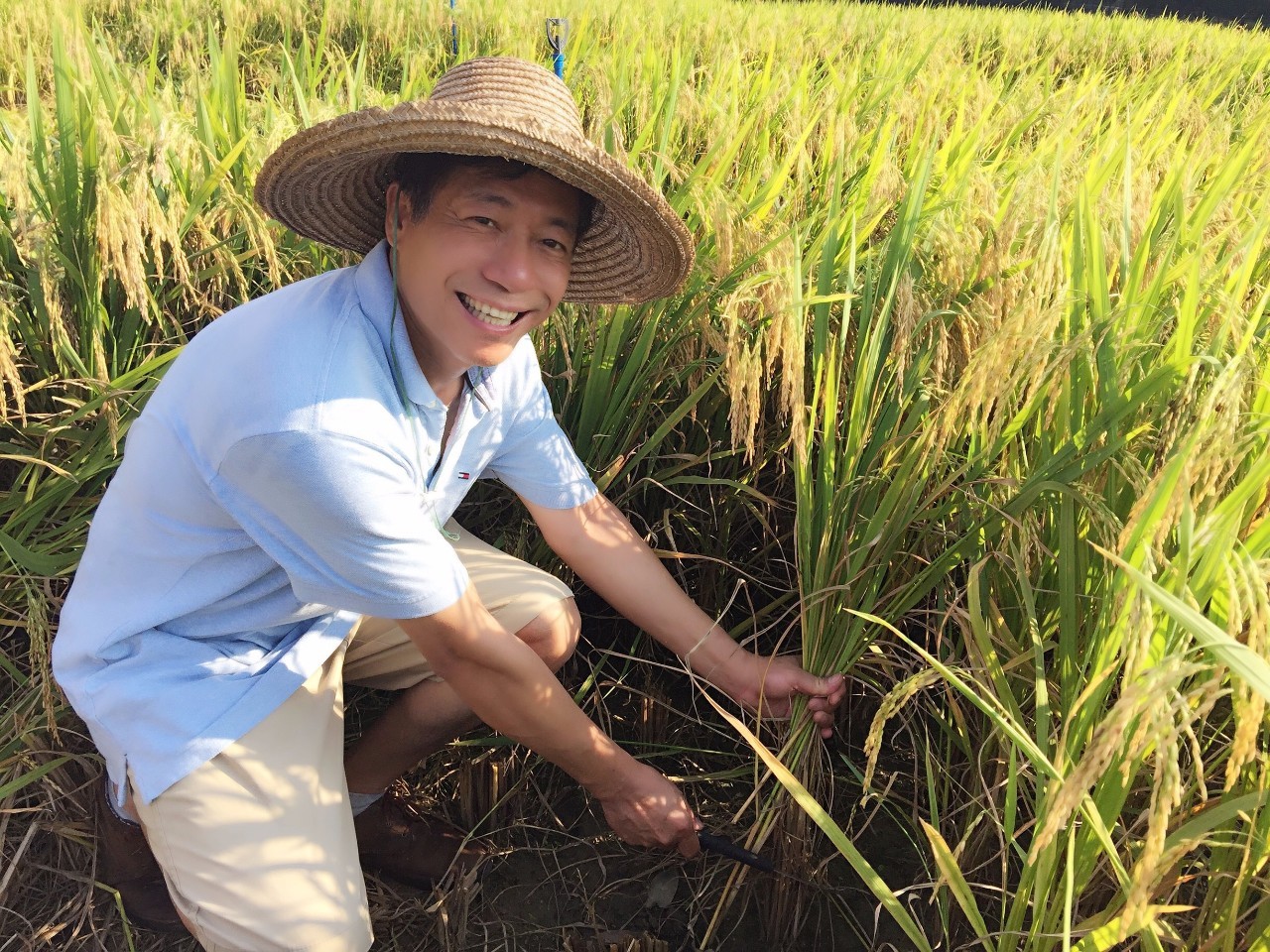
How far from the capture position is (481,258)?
54.0 inches

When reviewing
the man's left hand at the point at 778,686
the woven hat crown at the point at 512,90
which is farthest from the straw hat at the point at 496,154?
the man's left hand at the point at 778,686

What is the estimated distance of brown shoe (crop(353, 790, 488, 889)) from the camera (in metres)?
1.83

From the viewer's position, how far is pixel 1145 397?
119 cm

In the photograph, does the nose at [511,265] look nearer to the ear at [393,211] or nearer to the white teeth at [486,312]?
the white teeth at [486,312]

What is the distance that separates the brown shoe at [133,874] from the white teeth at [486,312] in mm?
1030

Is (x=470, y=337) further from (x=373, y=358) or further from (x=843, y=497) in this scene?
(x=843, y=497)

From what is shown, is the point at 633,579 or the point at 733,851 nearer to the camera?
the point at 733,851

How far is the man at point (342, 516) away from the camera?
1313 millimetres

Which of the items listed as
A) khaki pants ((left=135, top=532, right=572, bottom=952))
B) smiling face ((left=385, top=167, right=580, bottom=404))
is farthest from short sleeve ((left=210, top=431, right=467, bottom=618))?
khaki pants ((left=135, top=532, right=572, bottom=952))

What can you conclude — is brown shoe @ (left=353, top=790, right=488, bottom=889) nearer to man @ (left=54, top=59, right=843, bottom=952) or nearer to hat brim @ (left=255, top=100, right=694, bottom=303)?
man @ (left=54, top=59, right=843, bottom=952)

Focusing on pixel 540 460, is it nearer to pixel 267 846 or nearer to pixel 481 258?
pixel 481 258

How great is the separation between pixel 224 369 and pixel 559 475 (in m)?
0.60

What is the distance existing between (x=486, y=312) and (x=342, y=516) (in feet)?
1.11

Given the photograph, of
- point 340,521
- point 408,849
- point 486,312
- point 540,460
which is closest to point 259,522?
point 340,521
